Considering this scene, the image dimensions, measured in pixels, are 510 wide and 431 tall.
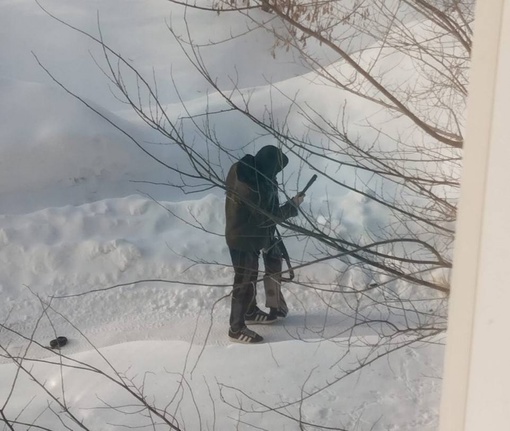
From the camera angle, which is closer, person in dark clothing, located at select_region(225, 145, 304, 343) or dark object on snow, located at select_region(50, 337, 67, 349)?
person in dark clothing, located at select_region(225, 145, 304, 343)

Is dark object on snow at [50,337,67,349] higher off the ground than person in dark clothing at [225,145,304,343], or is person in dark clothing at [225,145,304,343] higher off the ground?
person in dark clothing at [225,145,304,343]

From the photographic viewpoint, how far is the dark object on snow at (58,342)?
5.26 metres

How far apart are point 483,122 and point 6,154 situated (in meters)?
7.84

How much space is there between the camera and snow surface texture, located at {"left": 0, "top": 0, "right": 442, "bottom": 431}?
423 cm

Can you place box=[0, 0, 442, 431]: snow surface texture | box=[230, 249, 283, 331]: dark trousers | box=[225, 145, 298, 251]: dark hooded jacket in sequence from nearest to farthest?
box=[225, 145, 298, 251]: dark hooded jacket
box=[0, 0, 442, 431]: snow surface texture
box=[230, 249, 283, 331]: dark trousers

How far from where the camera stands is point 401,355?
4.84 metres

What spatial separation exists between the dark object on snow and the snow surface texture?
0.15ft

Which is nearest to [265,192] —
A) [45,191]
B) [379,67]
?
[45,191]

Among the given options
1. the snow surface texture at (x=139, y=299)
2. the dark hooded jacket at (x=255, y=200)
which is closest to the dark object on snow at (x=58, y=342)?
the snow surface texture at (x=139, y=299)

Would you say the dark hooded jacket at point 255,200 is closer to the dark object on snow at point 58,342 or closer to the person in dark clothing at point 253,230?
the person in dark clothing at point 253,230

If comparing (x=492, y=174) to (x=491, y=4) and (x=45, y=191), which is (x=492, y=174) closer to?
(x=491, y=4)

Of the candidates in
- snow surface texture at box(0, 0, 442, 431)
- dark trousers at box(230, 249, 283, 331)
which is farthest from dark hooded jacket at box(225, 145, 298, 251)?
snow surface texture at box(0, 0, 442, 431)

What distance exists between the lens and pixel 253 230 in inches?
188

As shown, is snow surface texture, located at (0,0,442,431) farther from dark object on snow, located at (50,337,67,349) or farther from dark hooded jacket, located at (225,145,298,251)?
dark hooded jacket, located at (225,145,298,251)
